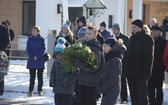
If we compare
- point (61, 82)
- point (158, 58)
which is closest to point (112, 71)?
point (61, 82)

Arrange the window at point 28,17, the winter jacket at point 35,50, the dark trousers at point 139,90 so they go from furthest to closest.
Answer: the window at point 28,17 < the winter jacket at point 35,50 < the dark trousers at point 139,90

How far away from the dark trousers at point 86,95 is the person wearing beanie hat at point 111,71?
0.59ft

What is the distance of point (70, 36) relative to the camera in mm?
10602

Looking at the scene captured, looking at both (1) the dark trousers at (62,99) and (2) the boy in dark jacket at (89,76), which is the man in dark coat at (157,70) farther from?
(1) the dark trousers at (62,99)

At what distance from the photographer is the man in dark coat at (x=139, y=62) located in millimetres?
8562

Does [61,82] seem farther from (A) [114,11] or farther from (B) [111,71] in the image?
(A) [114,11]

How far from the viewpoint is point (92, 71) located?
771cm

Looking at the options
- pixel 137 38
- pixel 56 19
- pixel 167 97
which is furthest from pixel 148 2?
pixel 137 38

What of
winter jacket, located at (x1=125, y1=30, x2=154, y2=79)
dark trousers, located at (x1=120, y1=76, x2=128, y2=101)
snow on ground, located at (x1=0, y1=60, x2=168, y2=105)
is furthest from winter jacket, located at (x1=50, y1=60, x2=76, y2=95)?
dark trousers, located at (x1=120, y1=76, x2=128, y2=101)

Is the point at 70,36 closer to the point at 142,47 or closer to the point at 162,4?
the point at 142,47

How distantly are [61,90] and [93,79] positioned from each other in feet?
2.28

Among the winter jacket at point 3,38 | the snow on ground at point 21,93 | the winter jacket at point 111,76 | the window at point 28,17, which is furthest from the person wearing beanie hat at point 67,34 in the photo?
the window at point 28,17

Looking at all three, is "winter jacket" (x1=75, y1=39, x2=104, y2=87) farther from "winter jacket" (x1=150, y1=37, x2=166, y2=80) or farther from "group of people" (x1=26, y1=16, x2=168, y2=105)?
"winter jacket" (x1=150, y1=37, x2=166, y2=80)

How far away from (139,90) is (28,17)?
47.3 feet
